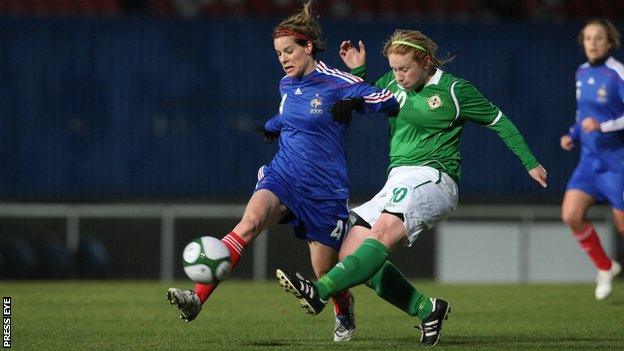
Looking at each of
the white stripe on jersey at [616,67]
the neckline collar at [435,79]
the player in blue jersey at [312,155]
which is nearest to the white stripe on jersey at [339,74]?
the player in blue jersey at [312,155]

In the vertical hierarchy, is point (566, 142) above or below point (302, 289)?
above

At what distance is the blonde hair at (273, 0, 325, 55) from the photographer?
8.71m

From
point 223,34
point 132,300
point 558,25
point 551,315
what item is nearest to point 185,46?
point 223,34

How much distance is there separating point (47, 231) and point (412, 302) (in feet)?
39.6

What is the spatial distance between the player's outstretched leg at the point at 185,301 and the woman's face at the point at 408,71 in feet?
6.22

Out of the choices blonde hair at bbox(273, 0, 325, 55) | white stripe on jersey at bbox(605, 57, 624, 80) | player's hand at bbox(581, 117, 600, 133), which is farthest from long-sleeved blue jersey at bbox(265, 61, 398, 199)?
white stripe on jersey at bbox(605, 57, 624, 80)

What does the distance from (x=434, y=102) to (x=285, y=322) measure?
283 cm

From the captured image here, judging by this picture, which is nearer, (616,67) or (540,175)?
(540,175)

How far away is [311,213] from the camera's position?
28.0ft

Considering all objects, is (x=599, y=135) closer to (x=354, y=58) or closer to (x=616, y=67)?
(x=616, y=67)

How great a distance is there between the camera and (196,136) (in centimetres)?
2294

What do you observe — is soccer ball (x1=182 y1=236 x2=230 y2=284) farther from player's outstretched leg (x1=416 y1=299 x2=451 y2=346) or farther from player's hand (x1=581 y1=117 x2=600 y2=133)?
player's hand (x1=581 y1=117 x2=600 y2=133)

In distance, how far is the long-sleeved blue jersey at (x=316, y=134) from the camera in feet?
Result: 28.0

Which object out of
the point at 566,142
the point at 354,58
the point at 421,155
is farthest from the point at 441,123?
Answer: the point at 566,142
